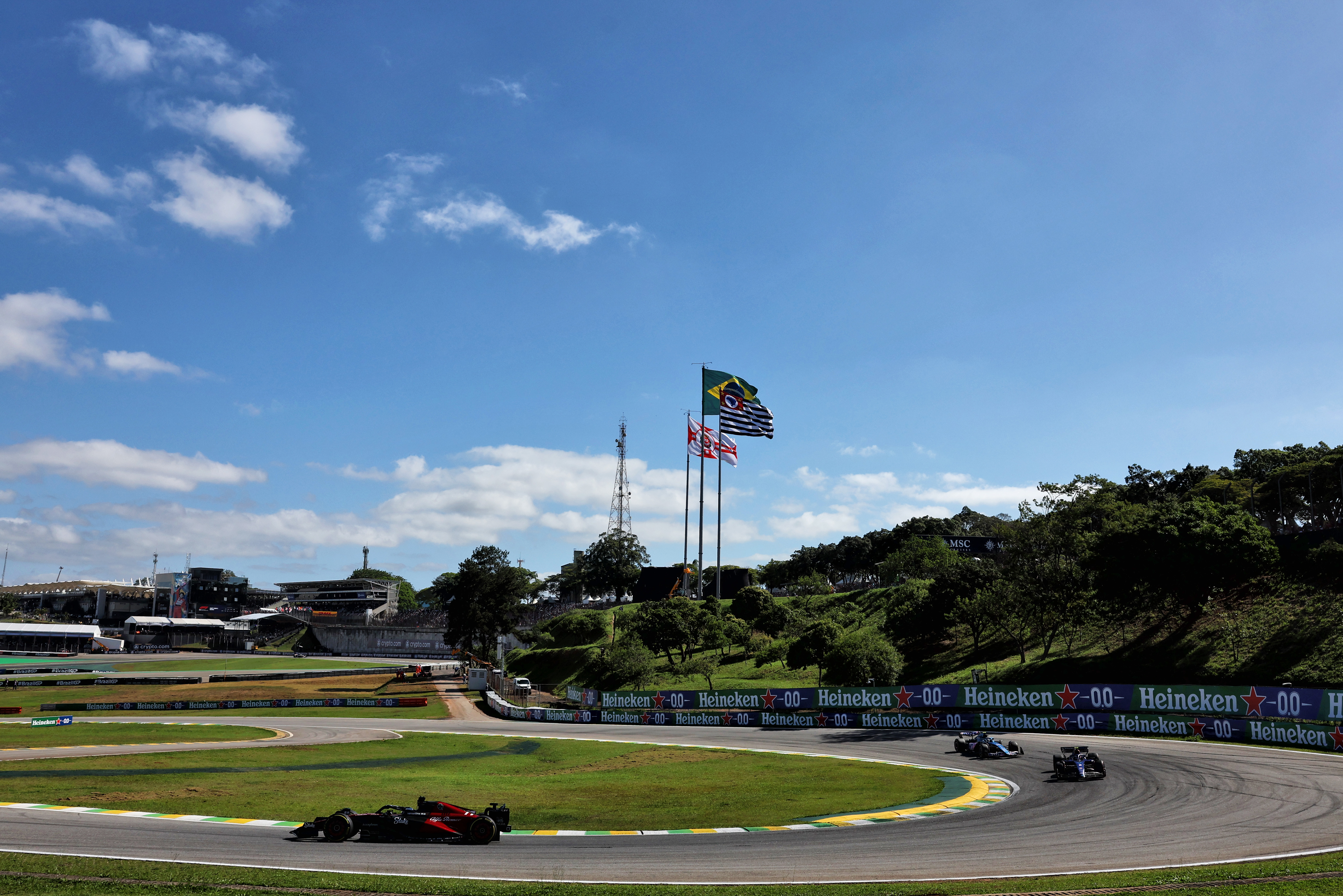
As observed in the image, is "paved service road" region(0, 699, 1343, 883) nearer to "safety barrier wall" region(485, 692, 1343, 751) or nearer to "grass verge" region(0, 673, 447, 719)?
"safety barrier wall" region(485, 692, 1343, 751)

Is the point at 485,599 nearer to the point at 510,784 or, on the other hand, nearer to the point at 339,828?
the point at 510,784

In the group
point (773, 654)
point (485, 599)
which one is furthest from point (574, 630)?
point (773, 654)

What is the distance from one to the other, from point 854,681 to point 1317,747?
92.2ft

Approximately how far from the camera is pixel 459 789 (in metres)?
31.1

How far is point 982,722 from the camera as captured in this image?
1944 inches

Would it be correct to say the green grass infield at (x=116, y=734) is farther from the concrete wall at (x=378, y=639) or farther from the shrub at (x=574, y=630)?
the concrete wall at (x=378, y=639)

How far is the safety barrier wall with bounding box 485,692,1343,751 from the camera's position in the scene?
38375mm

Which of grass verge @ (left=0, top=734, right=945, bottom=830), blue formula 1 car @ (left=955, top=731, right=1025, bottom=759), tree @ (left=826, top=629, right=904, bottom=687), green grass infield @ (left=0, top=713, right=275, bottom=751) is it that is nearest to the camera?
grass verge @ (left=0, top=734, right=945, bottom=830)

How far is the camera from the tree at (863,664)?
192 ft

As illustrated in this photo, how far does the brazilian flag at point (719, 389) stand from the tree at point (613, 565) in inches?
2479

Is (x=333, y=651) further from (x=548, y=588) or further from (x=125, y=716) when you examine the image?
(x=125, y=716)

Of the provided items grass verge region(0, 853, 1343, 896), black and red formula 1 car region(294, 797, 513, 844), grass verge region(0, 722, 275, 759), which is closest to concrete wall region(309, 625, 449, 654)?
grass verge region(0, 722, 275, 759)

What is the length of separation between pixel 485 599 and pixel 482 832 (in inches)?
3558

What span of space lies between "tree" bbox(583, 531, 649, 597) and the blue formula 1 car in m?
106
